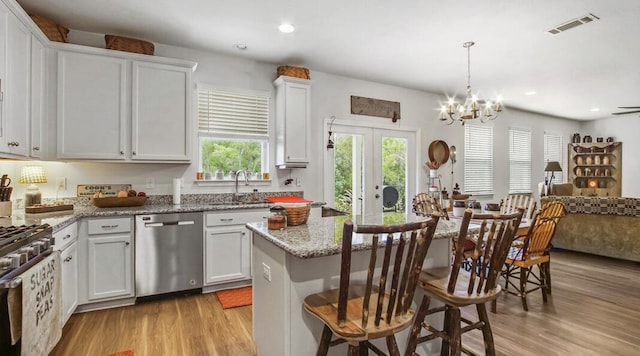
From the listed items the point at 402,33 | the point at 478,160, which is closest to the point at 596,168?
the point at 478,160

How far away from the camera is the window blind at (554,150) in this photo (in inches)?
307

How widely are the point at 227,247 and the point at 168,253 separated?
1.90ft

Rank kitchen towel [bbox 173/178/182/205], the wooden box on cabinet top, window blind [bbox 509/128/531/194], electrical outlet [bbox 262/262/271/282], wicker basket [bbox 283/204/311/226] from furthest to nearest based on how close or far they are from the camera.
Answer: the wooden box on cabinet top < window blind [bbox 509/128/531/194] < kitchen towel [bbox 173/178/182/205] < wicker basket [bbox 283/204/311/226] < electrical outlet [bbox 262/262/271/282]

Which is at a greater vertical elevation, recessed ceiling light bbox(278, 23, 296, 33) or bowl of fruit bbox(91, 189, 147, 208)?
recessed ceiling light bbox(278, 23, 296, 33)

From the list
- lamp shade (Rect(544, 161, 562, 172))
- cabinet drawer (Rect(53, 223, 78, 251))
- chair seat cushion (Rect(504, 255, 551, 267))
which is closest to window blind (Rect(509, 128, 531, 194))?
lamp shade (Rect(544, 161, 562, 172))

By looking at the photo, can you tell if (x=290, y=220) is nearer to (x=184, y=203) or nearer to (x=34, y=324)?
(x=34, y=324)

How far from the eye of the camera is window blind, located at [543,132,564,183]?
25.6 feet

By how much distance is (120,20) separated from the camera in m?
3.21

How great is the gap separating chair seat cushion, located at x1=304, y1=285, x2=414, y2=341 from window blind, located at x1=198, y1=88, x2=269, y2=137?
116 inches

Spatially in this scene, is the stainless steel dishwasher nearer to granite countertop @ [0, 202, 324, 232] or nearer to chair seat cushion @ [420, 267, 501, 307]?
granite countertop @ [0, 202, 324, 232]

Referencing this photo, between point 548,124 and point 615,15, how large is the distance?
5.39m

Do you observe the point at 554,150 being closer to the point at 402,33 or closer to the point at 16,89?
the point at 402,33

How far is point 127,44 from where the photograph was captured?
3379mm

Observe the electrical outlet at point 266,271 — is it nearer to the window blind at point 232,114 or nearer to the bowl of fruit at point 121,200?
the bowl of fruit at point 121,200
